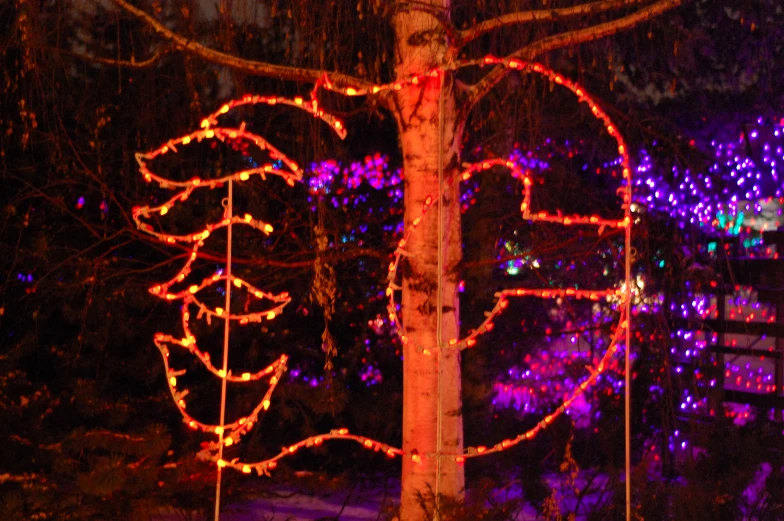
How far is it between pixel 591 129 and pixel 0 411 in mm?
4683

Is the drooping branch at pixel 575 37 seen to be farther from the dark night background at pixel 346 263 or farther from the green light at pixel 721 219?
the green light at pixel 721 219

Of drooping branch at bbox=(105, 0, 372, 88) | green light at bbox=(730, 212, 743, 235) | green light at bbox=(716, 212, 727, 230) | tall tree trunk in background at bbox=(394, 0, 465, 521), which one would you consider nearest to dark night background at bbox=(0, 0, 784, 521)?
green light at bbox=(716, 212, 727, 230)

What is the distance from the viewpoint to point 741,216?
7.67 meters

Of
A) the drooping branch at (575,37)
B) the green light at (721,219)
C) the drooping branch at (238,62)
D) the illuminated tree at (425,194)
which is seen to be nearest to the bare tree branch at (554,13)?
the drooping branch at (575,37)

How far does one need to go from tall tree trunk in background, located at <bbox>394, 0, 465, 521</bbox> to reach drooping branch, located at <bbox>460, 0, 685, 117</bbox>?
0.16m

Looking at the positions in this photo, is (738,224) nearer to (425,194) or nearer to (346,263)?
(346,263)

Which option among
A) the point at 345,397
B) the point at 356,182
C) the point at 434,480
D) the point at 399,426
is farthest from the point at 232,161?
the point at 434,480

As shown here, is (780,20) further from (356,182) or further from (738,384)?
(738,384)

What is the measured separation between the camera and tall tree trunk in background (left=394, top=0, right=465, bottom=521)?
448 centimetres

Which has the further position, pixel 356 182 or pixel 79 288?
pixel 356 182

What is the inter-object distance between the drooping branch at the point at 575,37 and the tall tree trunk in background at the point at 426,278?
162 mm

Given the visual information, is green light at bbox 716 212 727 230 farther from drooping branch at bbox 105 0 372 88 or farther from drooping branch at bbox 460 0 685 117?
drooping branch at bbox 105 0 372 88

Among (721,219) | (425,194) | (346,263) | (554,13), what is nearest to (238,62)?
(425,194)

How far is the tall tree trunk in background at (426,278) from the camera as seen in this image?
448 centimetres
